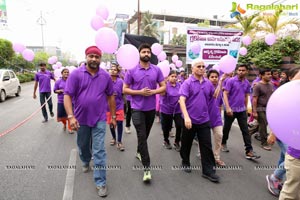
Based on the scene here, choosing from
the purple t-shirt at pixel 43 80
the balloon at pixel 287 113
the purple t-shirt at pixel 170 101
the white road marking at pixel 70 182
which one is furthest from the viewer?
the purple t-shirt at pixel 43 80

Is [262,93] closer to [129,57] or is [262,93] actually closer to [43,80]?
[129,57]

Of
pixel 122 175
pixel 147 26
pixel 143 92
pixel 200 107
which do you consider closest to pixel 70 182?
pixel 122 175

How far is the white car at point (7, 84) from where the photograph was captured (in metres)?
11.9

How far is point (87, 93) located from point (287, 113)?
2.28 m

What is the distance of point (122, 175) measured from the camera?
3.59 metres

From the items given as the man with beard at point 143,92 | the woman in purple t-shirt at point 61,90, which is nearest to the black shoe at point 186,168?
the man with beard at point 143,92

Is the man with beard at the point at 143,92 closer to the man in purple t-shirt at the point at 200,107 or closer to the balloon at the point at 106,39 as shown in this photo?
the man in purple t-shirt at the point at 200,107

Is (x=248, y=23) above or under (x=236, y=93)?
above

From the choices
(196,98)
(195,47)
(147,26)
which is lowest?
(196,98)

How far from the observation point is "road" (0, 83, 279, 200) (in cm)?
303

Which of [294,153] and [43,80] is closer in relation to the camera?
[294,153]

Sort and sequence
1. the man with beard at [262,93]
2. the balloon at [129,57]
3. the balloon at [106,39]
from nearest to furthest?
the balloon at [129,57] → the balloon at [106,39] → the man with beard at [262,93]

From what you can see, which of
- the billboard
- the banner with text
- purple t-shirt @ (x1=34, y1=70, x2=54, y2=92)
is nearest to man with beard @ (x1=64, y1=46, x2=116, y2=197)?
purple t-shirt @ (x1=34, y1=70, x2=54, y2=92)

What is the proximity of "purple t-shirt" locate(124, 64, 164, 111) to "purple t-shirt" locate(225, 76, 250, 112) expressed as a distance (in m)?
1.53
